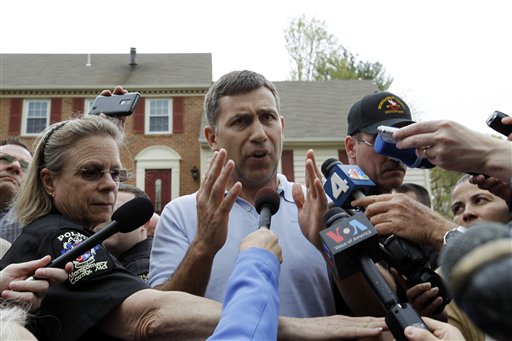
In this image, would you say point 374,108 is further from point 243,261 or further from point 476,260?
point 476,260

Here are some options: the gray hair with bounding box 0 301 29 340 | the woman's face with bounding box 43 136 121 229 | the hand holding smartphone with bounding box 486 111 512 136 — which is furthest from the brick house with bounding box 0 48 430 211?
the gray hair with bounding box 0 301 29 340

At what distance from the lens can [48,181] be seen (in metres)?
2.36

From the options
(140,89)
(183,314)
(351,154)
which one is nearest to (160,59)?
(140,89)

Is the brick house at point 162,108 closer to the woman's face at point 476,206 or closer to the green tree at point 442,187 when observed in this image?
the green tree at point 442,187

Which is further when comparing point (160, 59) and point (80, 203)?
point (160, 59)

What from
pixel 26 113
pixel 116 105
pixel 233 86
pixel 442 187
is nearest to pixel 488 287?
pixel 233 86

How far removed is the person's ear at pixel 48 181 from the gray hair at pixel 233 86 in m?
0.97

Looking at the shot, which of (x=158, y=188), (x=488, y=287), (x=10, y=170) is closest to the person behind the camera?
(x=488, y=287)

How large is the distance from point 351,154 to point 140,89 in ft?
61.0

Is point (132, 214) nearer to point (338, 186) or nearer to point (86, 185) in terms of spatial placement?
point (86, 185)

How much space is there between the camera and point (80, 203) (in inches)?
90.1

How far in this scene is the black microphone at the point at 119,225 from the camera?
1.70 meters

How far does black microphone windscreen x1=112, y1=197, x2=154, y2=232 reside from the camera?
185cm

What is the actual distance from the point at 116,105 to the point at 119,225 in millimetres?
1694
